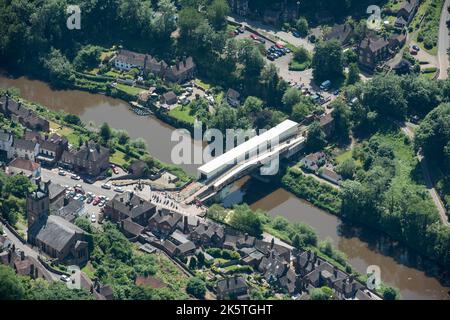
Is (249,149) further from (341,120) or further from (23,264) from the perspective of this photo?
(23,264)

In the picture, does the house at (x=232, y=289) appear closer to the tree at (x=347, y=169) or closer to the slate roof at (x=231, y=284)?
the slate roof at (x=231, y=284)

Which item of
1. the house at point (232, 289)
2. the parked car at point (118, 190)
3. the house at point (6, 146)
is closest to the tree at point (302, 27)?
the parked car at point (118, 190)

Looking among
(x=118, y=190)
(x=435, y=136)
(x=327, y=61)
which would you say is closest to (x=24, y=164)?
(x=118, y=190)

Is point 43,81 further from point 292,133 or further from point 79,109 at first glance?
point 292,133

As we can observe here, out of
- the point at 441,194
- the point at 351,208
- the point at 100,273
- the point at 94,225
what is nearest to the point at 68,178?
the point at 94,225

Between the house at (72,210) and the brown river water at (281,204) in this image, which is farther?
the brown river water at (281,204)

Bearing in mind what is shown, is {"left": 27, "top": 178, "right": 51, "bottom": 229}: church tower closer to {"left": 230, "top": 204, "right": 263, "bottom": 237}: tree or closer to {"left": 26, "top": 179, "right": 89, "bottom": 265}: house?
{"left": 26, "top": 179, "right": 89, "bottom": 265}: house

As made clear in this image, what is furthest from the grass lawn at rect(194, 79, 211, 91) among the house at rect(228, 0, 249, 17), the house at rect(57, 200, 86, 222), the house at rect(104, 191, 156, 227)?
the house at rect(57, 200, 86, 222)
